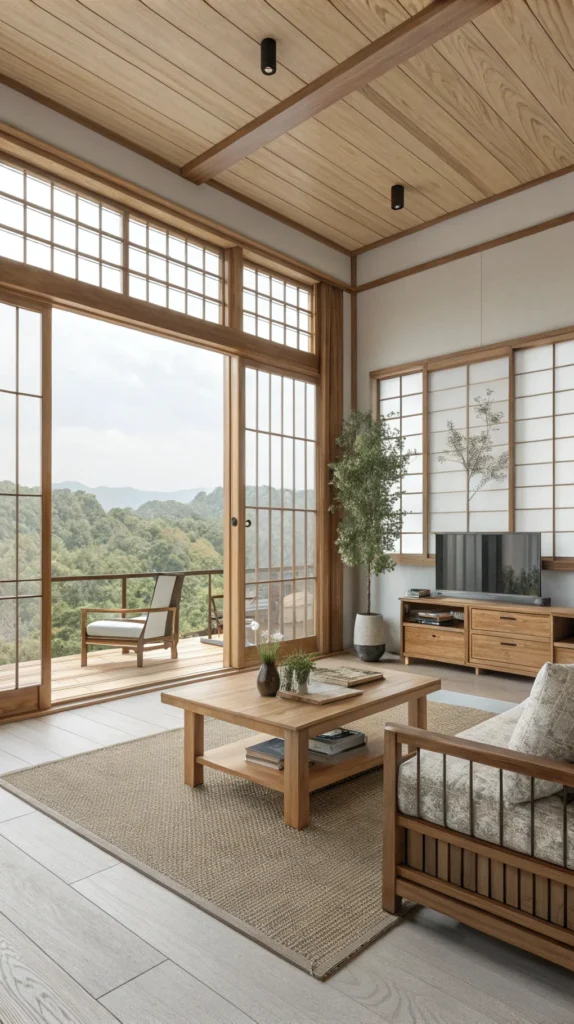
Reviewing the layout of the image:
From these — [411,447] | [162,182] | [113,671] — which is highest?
[162,182]

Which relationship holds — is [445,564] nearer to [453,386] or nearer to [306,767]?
[453,386]

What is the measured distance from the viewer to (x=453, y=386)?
5.43 m

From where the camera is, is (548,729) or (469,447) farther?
(469,447)

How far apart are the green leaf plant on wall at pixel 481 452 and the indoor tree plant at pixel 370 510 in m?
0.44

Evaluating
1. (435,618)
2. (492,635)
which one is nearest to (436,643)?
(435,618)

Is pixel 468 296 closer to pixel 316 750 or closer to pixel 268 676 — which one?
pixel 268 676

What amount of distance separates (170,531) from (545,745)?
30.3 feet

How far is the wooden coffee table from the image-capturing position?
2348mm

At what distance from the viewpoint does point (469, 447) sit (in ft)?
17.3

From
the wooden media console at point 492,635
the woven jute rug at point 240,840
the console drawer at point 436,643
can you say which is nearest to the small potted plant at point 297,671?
the woven jute rug at point 240,840

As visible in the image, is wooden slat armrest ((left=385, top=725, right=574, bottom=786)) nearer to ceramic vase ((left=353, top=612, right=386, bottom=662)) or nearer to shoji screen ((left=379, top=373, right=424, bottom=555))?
ceramic vase ((left=353, top=612, right=386, bottom=662))

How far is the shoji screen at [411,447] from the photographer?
5664 mm

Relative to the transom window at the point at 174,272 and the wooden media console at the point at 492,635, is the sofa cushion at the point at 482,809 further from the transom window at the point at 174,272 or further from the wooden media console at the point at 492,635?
the transom window at the point at 174,272

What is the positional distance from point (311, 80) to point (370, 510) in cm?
294
